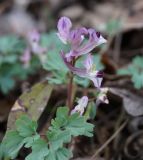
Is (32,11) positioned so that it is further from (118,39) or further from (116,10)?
(118,39)

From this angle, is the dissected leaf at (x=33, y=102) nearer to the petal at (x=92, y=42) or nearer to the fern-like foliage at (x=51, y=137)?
the fern-like foliage at (x=51, y=137)

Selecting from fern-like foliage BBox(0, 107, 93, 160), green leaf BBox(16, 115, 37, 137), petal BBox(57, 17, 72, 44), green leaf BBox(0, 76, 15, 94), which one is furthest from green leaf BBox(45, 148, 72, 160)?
green leaf BBox(0, 76, 15, 94)

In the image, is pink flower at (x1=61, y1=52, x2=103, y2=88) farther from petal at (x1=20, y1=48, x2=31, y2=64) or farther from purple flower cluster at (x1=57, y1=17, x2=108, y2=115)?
petal at (x1=20, y1=48, x2=31, y2=64)

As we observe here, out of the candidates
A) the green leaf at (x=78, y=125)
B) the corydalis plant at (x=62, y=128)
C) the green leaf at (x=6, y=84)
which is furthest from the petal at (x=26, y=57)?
the green leaf at (x=78, y=125)

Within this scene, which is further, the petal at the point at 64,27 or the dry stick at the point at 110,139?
the dry stick at the point at 110,139

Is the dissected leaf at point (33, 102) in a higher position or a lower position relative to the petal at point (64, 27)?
lower

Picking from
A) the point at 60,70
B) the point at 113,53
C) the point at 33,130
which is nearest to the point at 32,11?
the point at 113,53

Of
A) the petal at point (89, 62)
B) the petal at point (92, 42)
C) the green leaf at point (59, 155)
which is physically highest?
the petal at point (92, 42)

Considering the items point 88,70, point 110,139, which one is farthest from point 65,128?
point 110,139
